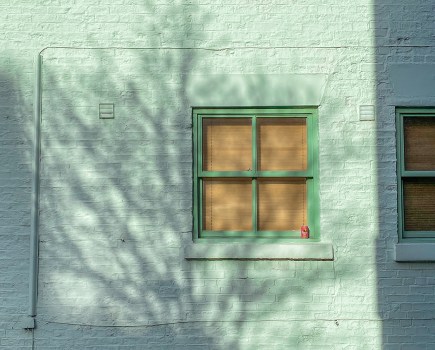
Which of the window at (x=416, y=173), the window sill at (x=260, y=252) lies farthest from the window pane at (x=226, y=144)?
the window at (x=416, y=173)

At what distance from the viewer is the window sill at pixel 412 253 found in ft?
20.0

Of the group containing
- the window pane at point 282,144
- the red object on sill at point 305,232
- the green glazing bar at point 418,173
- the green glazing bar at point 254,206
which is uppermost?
the window pane at point 282,144

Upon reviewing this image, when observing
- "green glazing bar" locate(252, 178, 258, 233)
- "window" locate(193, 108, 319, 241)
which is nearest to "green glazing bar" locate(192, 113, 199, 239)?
"window" locate(193, 108, 319, 241)

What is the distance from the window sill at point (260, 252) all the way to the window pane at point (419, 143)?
1259mm

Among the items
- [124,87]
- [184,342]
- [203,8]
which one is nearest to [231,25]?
[203,8]

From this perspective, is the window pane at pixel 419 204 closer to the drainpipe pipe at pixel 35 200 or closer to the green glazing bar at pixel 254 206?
the green glazing bar at pixel 254 206

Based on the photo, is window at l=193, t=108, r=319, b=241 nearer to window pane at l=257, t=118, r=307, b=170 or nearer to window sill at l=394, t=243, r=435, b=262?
window pane at l=257, t=118, r=307, b=170

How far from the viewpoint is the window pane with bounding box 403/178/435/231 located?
629cm

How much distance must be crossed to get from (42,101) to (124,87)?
856mm

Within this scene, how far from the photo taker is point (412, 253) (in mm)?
6094

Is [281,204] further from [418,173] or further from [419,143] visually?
[419,143]

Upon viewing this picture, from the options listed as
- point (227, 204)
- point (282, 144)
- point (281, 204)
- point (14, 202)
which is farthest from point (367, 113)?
point (14, 202)

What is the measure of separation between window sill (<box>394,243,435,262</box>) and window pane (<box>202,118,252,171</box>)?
178cm

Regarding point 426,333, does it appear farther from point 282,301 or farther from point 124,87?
point 124,87
